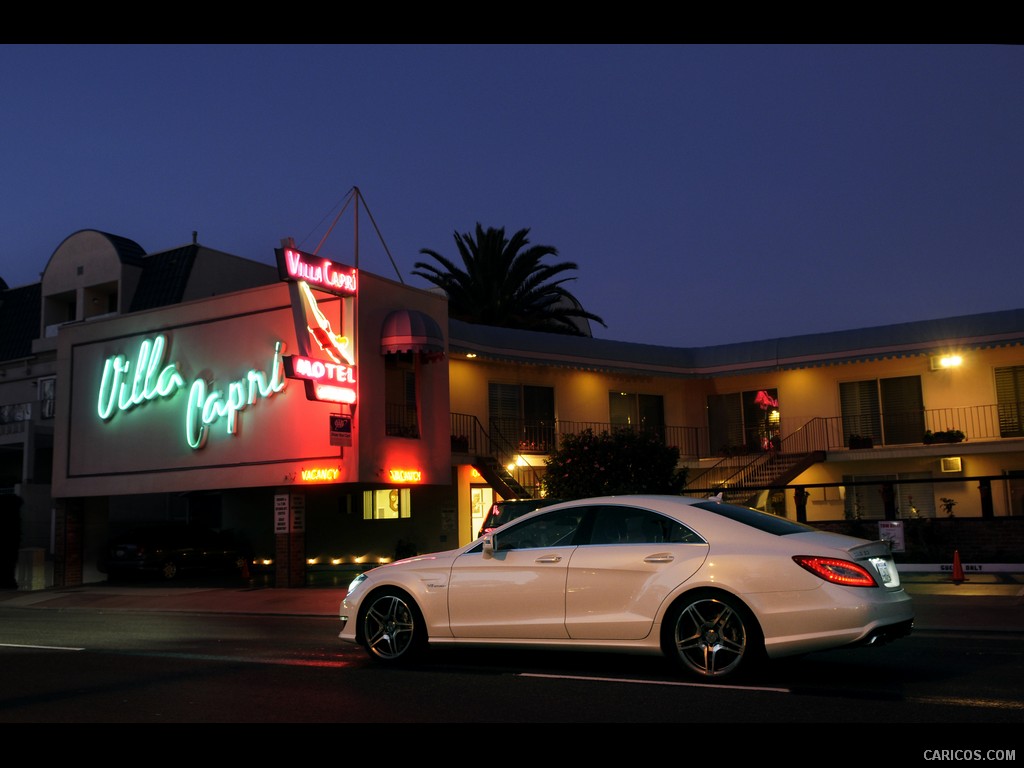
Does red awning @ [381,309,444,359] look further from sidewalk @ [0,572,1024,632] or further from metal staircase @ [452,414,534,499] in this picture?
sidewalk @ [0,572,1024,632]

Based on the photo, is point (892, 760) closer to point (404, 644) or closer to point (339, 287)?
point (404, 644)

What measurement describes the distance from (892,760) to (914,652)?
4.68 meters

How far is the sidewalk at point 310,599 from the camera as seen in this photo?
43.4ft

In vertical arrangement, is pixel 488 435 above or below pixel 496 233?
below

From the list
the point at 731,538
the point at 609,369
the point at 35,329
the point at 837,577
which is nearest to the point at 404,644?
the point at 731,538

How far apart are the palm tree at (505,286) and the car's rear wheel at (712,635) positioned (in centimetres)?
3032

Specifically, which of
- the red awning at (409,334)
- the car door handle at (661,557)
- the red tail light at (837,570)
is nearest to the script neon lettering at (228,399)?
the red awning at (409,334)

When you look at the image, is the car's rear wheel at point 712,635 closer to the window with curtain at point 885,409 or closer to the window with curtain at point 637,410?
the window with curtain at point 885,409

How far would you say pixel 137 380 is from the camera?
87.8 feet

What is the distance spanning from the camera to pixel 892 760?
5.72m

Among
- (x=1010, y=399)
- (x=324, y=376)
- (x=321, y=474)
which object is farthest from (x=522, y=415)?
(x=1010, y=399)

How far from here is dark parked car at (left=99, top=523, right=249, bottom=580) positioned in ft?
89.0

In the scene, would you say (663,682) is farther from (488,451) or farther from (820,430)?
(820,430)

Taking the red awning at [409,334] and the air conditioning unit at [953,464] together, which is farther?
the air conditioning unit at [953,464]
